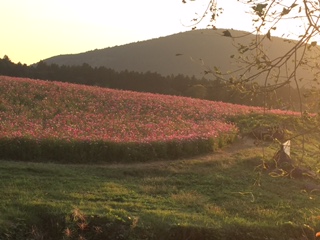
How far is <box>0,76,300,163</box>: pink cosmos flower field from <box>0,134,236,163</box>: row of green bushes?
19 cm

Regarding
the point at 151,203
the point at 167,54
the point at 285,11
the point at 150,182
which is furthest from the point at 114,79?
the point at 167,54

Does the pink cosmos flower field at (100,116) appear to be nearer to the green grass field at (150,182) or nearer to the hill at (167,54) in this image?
the green grass field at (150,182)

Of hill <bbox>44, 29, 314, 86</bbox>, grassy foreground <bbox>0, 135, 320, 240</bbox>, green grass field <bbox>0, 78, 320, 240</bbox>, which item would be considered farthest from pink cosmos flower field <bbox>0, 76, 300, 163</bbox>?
hill <bbox>44, 29, 314, 86</bbox>

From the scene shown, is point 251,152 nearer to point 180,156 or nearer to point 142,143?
point 180,156

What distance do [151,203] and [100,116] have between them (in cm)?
1148

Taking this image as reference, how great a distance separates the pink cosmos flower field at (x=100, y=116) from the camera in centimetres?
1873

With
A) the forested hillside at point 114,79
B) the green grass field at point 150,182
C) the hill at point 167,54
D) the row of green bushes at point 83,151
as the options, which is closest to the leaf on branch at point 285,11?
the green grass field at point 150,182

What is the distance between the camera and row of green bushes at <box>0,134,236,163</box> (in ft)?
54.7

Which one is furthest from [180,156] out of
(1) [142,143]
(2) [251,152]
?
(2) [251,152]

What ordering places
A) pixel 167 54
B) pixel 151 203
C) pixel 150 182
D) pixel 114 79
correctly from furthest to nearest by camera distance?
pixel 167 54 < pixel 114 79 < pixel 150 182 < pixel 151 203

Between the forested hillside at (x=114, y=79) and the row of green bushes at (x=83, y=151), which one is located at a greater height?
the forested hillside at (x=114, y=79)

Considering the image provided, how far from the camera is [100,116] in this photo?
23.1m

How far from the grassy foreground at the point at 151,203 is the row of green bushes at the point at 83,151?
0.71 meters

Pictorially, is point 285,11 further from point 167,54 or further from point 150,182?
point 167,54
